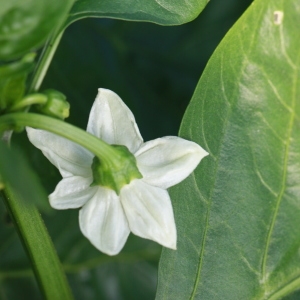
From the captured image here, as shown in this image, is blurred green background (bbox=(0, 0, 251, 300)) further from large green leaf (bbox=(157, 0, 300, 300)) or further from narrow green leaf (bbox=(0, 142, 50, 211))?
narrow green leaf (bbox=(0, 142, 50, 211))

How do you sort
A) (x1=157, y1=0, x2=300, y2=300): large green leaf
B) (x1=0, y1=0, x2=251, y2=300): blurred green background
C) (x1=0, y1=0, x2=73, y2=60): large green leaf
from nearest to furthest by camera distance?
(x1=0, y1=0, x2=73, y2=60): large green leaf → (x1=157, y1=0, x2=300, y2=300): large green leaf → (x1=0, y1=0, x2=251, y2=300): blurred green background

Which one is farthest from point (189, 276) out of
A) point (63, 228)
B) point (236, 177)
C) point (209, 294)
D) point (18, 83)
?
point (63, 228)

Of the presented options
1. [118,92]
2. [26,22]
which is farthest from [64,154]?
[118,92]

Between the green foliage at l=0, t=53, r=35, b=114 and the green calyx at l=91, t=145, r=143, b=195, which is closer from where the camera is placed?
the green foliage at l=0, t=53, r=35, b=114

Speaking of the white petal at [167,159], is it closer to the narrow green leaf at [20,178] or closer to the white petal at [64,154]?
the white petal at [64,154]

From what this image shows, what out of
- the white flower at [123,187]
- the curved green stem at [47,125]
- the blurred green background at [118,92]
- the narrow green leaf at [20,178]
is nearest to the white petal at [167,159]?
the white flower at [123,187]

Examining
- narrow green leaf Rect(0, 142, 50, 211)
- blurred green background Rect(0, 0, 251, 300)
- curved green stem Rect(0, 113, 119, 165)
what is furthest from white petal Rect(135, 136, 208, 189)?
blurred green background Rect(0, 0, 251, 300)
